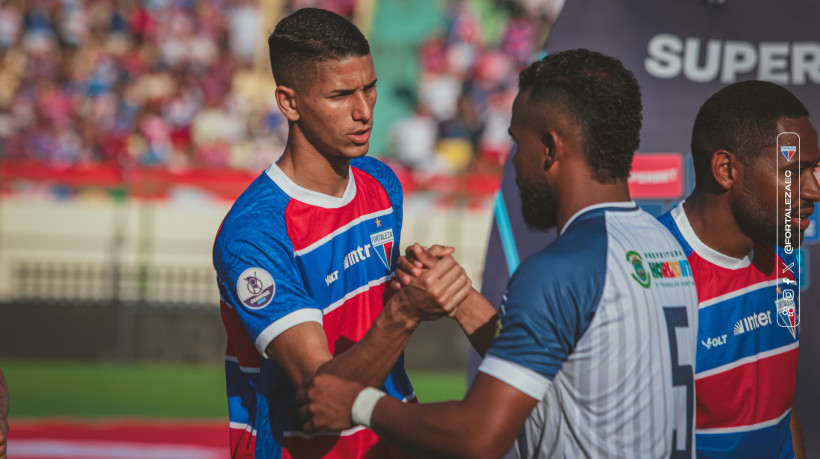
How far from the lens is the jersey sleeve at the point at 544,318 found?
2361 millimetres

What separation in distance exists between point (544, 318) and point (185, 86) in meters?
16.0

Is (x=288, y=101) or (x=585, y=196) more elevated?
(x=288, y=101)

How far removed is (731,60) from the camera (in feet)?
13.9

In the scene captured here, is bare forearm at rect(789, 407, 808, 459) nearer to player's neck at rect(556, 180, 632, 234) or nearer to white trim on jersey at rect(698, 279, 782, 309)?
white trim on jersey at rect(698, 279, 782, 309)

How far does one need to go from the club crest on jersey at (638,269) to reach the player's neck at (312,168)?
1.30 meters

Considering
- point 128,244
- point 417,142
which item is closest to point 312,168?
point 128,244

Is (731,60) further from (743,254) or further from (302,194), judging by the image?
(302,194)

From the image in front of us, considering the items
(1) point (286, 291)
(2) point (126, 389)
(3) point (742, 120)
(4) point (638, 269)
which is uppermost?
(3) point (742, 120)

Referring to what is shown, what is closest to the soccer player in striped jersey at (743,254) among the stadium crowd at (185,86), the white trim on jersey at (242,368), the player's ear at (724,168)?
the player's ear at (724,168)

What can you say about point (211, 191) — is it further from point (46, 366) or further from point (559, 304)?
point (559, 304)

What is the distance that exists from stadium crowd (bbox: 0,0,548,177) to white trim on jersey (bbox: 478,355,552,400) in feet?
41.4

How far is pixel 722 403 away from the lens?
3.12 m

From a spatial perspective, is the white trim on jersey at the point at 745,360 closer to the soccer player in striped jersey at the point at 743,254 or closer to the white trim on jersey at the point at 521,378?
the soccer player in striped jersey at the point at 743,254

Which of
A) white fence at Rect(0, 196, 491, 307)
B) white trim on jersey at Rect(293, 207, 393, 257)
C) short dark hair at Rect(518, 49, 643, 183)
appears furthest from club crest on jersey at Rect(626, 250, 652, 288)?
white fence at Rect(0, 196, 491, 307)
